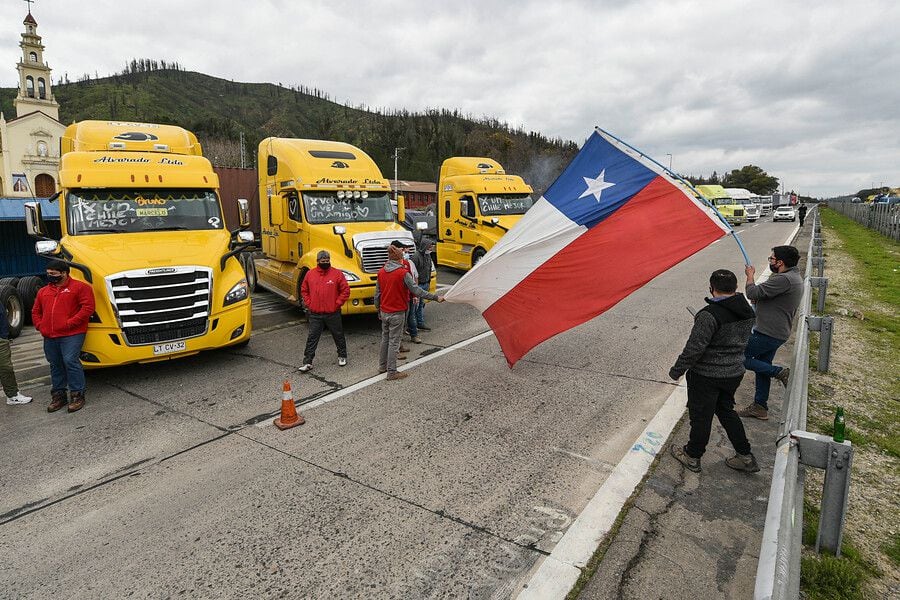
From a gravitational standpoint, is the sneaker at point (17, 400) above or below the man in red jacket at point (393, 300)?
below

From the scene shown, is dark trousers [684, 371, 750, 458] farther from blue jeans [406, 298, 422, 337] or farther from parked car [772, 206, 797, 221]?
parked car [772, 206, 797, 221]

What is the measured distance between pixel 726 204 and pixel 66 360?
1794 inches

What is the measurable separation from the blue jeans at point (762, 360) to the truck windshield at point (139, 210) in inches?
313

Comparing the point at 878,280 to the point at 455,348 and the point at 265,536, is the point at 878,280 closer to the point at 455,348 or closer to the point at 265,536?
the point at 455,348

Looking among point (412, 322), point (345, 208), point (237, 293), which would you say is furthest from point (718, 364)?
point (345, 208)

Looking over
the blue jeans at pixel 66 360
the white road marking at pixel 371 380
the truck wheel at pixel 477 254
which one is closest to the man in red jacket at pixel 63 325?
the blue jeans at pixel 66 360

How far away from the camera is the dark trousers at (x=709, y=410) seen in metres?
4.44

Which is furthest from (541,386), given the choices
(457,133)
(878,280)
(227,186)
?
(457,133)

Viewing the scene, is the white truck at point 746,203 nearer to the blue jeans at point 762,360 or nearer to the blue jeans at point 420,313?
the blue jeans at point 420,313

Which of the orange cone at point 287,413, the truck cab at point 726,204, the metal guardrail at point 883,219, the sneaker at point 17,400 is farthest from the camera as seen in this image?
the truck cab at point 726,204

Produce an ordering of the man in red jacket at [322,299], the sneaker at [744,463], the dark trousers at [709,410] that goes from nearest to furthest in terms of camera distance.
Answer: the dark trousers at [709,410] < the sneaker at [744,463] < the man in red jacket at [322,299]

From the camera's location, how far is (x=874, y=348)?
798 centimetres

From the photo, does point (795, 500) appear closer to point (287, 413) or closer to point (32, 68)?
point (287, 413)

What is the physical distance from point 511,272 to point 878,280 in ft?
44.4
